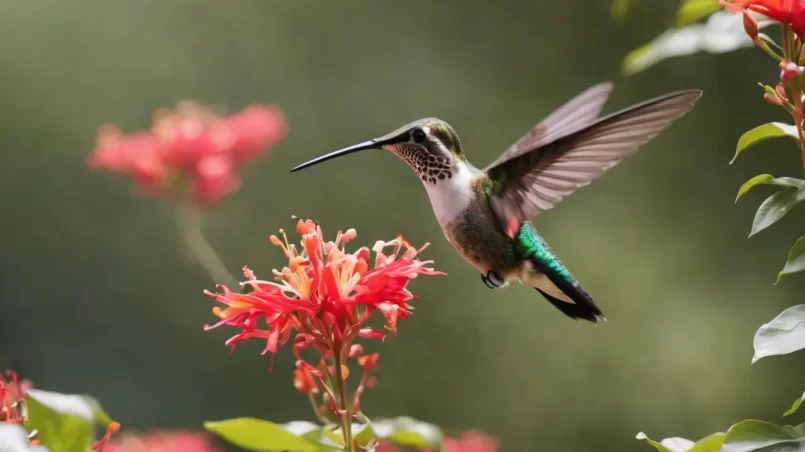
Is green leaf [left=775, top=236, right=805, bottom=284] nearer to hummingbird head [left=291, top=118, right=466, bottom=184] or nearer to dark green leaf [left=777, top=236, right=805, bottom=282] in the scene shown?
dark green leaf [left=777, top=236, right=805, bottom=282]

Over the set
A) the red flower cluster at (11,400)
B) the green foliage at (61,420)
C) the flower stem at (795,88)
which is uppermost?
the flower stem at (795,88)

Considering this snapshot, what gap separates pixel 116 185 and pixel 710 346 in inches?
77.1

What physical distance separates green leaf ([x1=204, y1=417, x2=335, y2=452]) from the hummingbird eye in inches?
13.8

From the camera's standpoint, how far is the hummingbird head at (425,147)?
0.77 metres

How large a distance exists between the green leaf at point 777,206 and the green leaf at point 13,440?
0.46m

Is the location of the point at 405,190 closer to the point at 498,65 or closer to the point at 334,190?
the point at 334,190

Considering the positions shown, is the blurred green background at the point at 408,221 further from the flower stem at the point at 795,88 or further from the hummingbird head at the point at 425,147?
the flower stem at the point at 795,88

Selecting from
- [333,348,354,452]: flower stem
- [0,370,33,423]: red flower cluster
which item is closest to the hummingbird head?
[333,348,354,452]: flower stem

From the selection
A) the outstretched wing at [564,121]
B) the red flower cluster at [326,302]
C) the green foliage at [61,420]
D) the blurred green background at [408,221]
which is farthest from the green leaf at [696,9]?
the blurred green background at [408,221]

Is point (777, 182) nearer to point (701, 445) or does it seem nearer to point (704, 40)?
point (701, 445)

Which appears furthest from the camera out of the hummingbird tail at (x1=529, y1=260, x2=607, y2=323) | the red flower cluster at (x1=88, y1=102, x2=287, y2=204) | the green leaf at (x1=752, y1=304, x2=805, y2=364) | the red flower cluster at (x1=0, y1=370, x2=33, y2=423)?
the red flower cluster at (x1=88, y1=102, x2=287, y2=204)

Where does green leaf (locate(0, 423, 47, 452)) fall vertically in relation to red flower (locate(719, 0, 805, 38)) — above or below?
below

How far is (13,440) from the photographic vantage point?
1.30 ft

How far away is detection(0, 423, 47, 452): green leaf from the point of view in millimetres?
391
